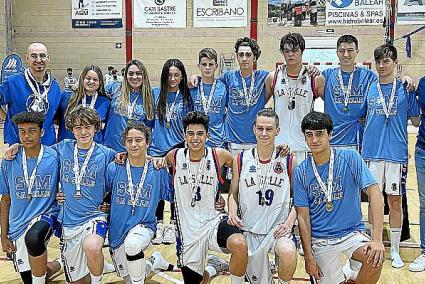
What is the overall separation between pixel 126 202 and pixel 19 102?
1.49m

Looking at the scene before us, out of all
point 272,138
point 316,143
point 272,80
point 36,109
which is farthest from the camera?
point 272,80

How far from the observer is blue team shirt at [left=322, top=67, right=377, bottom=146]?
4.47 metres

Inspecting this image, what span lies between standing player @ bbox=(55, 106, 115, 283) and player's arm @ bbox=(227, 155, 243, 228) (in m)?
0.85

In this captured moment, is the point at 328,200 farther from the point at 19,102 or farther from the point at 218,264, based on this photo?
the point at 19,102

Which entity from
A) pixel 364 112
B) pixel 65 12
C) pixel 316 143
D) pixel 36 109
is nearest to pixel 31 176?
pixel 36 109

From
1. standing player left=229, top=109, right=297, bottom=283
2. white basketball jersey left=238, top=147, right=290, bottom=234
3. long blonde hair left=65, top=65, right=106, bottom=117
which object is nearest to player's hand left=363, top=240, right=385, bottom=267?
standing player left=229, top=109, right=297, bottom=283

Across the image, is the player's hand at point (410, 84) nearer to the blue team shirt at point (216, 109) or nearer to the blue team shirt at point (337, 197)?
the blue team shirt at point (337, 197)

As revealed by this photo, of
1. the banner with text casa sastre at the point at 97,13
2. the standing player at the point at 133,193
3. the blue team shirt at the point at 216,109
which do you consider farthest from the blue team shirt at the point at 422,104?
the banner with text casa sastre at the point at 97,13

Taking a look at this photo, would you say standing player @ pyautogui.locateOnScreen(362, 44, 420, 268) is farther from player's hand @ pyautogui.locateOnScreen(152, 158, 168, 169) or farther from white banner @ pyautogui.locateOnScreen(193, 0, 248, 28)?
white banner @ pyautogui.locateOnScreen(193, 0, 248, 28)

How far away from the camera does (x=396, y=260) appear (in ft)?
14.0

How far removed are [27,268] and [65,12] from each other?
11665 mm

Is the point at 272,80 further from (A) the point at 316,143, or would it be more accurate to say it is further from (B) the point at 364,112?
(A) the point at 316,143

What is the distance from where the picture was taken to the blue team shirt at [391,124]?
4.29 meters

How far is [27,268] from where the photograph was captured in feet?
11.7
